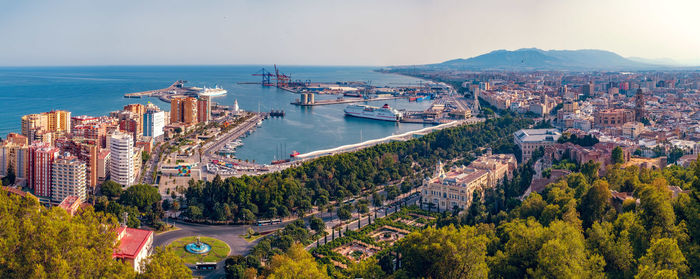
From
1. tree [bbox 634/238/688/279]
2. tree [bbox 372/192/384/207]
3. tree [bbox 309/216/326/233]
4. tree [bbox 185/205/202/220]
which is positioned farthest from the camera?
tree [bbox 372/192/384/207]

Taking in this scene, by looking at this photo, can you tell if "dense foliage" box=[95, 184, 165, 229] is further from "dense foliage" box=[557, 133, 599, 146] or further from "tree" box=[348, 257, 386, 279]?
"dense foliage" box=[557, 133, 599, 146]

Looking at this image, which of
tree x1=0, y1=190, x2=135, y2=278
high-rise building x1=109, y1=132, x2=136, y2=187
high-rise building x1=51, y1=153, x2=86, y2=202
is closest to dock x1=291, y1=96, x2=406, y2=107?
high-rise building x1=109, y1=132, x2=136, y2=187

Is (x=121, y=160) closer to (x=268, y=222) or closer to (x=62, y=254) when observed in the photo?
(x=268, y=222)

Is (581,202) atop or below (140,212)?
atop

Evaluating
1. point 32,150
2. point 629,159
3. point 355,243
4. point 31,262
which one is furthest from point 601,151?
point 32,150

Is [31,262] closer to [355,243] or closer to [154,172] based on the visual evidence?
[355,243]

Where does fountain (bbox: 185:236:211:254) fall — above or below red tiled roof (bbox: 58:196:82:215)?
below
